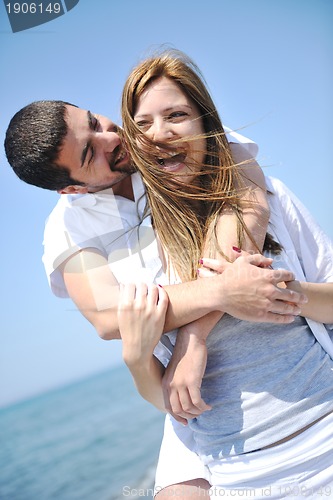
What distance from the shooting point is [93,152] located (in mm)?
2010

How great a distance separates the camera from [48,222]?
204cm

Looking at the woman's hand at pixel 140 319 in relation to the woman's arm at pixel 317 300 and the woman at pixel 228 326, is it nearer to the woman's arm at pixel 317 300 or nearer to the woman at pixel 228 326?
the woman at pixel 228 326

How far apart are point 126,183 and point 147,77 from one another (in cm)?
37

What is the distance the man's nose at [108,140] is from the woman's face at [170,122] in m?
0.14

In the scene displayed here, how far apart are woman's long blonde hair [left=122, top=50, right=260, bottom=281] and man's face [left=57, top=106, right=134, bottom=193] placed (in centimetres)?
15

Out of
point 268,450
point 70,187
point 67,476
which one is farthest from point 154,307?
point 67,476

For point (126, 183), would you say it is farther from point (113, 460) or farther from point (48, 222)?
point (113, 460)

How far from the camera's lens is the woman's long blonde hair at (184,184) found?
5.90 ft

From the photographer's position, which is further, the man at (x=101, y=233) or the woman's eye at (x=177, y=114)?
the woman's eye at (x=177, y=114)

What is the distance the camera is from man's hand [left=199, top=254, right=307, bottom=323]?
1.63m

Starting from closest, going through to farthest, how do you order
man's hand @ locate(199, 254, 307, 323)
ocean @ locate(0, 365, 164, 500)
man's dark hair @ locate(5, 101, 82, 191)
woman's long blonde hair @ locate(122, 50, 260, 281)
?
man's hand @ locate(199, 254, 307, 323)
woman's long blonde hair @ locate(122, 50, 260, 281)
man's dark hair @ locate(5, 101, 82, 191)
ocean @ locate(0, 365, 164, 500)

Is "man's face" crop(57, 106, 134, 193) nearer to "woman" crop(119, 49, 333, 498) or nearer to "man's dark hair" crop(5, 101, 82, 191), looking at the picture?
"man's dark hair" crop(5, 101, 82, 191)

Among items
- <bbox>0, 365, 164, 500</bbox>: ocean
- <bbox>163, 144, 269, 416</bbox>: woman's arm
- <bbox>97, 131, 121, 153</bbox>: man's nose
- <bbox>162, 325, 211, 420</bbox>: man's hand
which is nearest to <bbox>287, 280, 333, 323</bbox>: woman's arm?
<bbox>163, 144, 269, 416</bbox>: woman's arm

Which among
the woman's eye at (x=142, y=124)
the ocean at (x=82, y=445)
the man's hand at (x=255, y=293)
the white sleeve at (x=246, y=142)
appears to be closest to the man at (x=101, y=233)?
the man's hand at (x=255, y=293)
